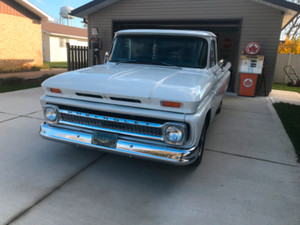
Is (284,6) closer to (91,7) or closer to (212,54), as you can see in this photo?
(212,54)

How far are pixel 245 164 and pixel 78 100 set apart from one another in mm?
2586

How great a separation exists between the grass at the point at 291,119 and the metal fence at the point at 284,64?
7.11 meters

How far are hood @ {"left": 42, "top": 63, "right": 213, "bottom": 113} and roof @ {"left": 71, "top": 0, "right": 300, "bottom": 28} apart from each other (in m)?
6.52

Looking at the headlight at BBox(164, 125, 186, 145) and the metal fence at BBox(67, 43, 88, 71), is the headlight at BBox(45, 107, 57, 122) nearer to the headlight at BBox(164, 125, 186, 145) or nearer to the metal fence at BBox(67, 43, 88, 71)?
the headlight at BBox(164, 125, 186, 145)

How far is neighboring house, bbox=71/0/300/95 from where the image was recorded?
29.3ft

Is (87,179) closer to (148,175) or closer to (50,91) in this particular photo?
(148,175)

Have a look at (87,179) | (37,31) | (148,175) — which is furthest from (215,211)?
(37,31)

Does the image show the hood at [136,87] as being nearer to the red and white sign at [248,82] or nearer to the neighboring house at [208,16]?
the red and white sign at [248,82]

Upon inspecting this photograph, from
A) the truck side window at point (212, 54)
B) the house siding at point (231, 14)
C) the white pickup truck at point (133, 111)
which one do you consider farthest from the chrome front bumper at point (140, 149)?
the house siding at point (231, 14)

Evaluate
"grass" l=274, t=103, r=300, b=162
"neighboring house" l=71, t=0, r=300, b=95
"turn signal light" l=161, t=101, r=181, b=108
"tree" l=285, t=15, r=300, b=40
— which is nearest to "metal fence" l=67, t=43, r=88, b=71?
"neighboring house" l=71, t=0, r=300, b=95

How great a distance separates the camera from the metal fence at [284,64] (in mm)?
13854

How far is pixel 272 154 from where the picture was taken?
4113mm

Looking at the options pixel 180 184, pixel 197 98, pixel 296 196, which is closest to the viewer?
pixel 197 98

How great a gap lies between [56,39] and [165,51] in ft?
82.5
